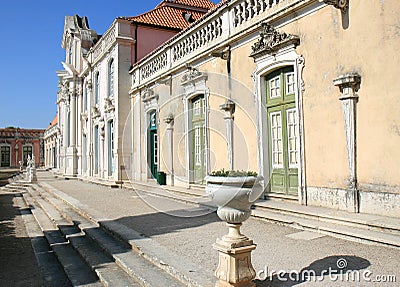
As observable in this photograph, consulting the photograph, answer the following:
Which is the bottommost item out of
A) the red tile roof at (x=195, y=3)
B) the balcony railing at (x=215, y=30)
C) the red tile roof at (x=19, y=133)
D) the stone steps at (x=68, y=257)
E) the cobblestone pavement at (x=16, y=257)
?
the cobblestone pavement at (x=16, y=257)

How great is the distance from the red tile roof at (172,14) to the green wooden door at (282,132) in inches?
382

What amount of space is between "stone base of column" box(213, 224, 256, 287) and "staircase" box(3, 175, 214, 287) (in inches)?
10.7

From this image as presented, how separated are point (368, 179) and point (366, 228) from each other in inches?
35.1

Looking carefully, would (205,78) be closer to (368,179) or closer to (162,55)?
(162,55)

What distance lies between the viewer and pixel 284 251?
4.23m

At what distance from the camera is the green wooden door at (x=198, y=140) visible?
992cm

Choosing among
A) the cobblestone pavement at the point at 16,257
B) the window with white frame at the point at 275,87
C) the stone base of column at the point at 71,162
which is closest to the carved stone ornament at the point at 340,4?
the window with white frame at the point at 275,87

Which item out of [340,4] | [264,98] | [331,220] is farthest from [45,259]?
[340,4]

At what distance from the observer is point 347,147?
554 centimetres

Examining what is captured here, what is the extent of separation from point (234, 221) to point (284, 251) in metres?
1.51

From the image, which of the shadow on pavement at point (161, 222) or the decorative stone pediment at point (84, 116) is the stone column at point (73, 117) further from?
the shadow on pavement at point (161, 222)

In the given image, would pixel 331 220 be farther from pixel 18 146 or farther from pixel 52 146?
pixel 18 146

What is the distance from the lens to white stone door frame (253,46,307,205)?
6398 mm

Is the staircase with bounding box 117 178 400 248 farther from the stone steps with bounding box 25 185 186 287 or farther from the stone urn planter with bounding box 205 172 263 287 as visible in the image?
the stone steps with bounding box 25 185 186 287
